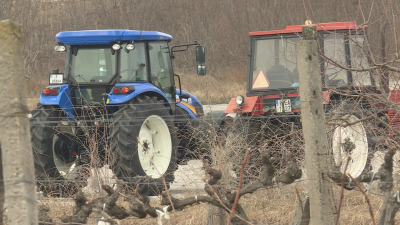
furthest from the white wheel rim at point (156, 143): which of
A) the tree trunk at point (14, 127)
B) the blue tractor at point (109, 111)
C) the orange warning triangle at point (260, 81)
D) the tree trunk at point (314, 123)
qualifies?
the tree trunk at point (14, 127)

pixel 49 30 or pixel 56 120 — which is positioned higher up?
pixel 49 30

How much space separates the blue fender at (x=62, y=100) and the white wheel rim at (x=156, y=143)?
104 cm

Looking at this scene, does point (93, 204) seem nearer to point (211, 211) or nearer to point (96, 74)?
point (211, 211)

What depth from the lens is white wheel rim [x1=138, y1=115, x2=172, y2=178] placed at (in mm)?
6891

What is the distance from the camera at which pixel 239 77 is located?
2462cm

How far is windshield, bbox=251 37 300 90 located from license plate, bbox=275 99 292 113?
1.63 ft

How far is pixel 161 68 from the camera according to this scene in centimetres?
801

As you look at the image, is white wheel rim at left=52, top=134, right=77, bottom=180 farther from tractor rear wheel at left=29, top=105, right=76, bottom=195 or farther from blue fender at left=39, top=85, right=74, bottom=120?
blue fender at left=39, top=85, right=74, bottom=120

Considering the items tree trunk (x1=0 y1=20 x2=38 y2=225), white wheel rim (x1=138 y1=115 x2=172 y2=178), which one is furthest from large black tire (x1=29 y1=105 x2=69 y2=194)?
tree trunk (x1=0 y1=20 x2=38 y2=225)

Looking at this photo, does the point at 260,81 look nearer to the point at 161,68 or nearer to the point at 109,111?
the point at 161,68

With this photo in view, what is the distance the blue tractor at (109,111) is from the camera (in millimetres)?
6414

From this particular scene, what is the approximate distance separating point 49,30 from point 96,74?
2009cm

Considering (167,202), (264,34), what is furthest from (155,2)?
(167,202)

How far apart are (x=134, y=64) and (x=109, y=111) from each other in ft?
2.75
